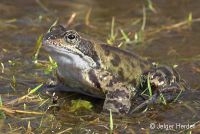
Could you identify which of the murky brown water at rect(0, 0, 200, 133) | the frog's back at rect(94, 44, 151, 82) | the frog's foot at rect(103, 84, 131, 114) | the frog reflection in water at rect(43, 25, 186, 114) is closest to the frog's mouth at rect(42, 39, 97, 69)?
the frog reflection in water at rect(43, 25, 186, 114)

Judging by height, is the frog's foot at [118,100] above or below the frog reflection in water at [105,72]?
below

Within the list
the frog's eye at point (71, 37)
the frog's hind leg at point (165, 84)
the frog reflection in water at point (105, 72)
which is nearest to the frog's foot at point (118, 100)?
the frog reflection in water at point (105, 72)

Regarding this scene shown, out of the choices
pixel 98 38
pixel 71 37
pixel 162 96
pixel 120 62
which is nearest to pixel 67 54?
pixel 71 37

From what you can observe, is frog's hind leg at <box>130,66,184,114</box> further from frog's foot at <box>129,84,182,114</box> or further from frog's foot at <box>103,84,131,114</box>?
frog's foot at <box>103,84,131,114</box>

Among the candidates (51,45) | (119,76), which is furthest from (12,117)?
(119,76)

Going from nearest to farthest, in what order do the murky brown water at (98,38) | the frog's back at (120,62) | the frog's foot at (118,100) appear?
the murky brown water at (98,38)
the frog's foot at (118,100)
the frog's back at (120,62)

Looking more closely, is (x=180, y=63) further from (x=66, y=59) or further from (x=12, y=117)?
(x=12, y=117)

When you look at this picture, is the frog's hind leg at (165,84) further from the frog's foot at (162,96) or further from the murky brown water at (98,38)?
the murky brown water at (98,38)

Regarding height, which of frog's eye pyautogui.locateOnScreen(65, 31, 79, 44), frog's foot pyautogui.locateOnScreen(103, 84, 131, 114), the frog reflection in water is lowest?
frog's foot pyautogui.locateOnScreen(103, 84, 131, 114)

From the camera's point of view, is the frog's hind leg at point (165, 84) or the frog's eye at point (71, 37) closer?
the frog's eye at point (71, 37)
